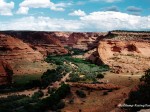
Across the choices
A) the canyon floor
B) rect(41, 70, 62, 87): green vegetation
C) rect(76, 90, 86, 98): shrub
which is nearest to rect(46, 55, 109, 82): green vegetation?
rect(41, 70, 62, 87): green vegetation

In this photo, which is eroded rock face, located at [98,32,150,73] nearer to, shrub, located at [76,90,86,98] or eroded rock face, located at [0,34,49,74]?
eroded rock face, located at [0,34,49,74]

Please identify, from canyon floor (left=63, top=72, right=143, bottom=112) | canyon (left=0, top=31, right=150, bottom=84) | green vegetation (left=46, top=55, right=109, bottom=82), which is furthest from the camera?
canyon (left=0, top=31, right=150, bottom=84)

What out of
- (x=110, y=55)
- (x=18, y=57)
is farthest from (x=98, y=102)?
(x=110, y=55)

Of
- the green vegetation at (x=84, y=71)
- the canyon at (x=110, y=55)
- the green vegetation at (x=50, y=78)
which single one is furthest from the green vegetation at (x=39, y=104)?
the canyon at (x=110, y=55)

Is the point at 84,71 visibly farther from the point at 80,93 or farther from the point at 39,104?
the point at 39,104

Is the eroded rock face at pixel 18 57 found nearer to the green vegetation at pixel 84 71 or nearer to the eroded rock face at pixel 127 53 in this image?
the green vegetation at pixel 84 71

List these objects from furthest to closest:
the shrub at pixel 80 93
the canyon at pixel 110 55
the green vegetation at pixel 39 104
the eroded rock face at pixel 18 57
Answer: the eroded rock face at pixel 18 57 → the canyon at pixel 110 55 → the shrub at pixel 80 93 → the green vegetation at pixel 39 104
